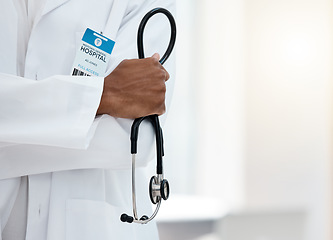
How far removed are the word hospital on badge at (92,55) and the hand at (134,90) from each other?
0.06 metres

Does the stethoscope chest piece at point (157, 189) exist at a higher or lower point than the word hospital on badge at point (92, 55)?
lower

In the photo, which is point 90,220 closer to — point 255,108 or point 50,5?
point 50,5

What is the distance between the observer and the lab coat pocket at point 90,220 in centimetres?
105

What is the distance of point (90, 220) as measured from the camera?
3.52 feet

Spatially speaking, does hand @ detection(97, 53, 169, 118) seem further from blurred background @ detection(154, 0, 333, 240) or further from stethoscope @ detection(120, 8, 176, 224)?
blurred background @ detection(154, 0, 333, 240)

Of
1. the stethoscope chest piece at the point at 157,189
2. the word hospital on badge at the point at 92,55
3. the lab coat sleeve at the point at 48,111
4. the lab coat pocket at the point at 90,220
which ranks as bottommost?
the lab coat pocket at the point at 90,220

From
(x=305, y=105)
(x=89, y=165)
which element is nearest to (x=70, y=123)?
(x=89, y=165)

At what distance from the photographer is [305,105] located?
146 inches

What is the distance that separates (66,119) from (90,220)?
8.8 inches

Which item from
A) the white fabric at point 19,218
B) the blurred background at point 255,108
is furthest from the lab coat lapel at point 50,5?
the blurred background at point 255,108

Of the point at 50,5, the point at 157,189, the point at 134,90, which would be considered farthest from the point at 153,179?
the point at 50,5

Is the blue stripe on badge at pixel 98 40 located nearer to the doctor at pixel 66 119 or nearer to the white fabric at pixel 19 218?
the doctor at pixel 66 119

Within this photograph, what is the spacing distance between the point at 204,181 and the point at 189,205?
624 mm

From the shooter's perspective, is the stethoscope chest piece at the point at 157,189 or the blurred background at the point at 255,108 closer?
the stethoscope chest piece at the point at 157,189
